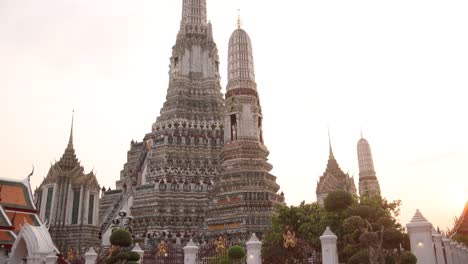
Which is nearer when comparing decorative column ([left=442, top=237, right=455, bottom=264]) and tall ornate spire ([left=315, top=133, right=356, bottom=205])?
decorative column ([left=442, top=237, right=455, bottom=264])

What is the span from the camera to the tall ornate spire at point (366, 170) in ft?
252

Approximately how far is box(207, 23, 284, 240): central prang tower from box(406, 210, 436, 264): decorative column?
978 inches

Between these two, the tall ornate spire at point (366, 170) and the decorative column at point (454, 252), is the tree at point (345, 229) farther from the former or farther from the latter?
the tall ornate spire at point (366, 170)

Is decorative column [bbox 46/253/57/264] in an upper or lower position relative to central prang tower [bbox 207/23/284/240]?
lower

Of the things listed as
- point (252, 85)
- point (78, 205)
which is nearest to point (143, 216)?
point (78, 205)

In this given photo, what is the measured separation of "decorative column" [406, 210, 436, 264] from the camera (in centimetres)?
1920

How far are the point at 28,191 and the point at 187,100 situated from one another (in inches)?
1296

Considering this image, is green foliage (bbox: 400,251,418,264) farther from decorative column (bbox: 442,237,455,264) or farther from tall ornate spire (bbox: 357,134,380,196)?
tall ornate spire (bbox: 357,134,380,196)

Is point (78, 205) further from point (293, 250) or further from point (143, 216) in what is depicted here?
point (293, 250)

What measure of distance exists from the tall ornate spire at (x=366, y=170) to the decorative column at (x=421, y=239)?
185 feet

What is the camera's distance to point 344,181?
65750mm

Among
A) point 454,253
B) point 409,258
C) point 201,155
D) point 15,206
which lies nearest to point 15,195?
point 15,206

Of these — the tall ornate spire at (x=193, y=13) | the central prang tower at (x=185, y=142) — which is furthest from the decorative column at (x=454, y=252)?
the tall ornate spire at (x=193, y=13)

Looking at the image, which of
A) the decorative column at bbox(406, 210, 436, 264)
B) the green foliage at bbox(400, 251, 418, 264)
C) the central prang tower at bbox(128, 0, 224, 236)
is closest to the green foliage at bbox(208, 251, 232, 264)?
the decorative column at bbox(406, 210, 436, 264)
